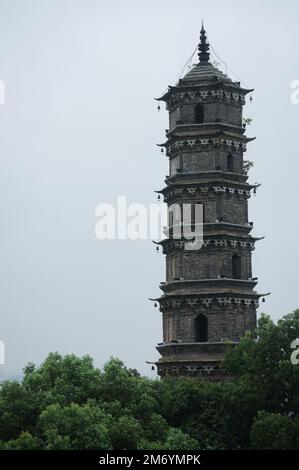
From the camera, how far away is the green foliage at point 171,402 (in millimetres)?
45406

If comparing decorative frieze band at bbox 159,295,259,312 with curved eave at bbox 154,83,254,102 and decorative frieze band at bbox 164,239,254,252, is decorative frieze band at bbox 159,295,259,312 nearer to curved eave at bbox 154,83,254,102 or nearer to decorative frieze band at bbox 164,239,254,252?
decorative frieze band at bbox 164,239,254,252

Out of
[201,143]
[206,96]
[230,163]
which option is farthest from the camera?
[230,163]

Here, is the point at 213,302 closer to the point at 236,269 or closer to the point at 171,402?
the point at 236,269

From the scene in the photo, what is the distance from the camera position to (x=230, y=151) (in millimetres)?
60344

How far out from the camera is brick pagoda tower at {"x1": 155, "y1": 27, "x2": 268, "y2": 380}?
56.9 metres

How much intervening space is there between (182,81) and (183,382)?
64.3ft

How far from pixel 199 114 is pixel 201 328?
13348 mm

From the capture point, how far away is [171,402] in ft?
166

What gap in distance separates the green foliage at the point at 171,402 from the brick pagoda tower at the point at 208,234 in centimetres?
433

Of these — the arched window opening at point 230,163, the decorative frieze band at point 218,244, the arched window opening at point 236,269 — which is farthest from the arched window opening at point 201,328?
the arched window opening at point 230,163

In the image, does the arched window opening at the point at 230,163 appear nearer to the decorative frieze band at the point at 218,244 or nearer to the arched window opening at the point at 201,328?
the decorative frieze band at the point at 218,244

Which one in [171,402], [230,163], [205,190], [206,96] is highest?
[206,96]

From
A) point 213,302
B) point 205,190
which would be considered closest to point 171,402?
point 213,302
